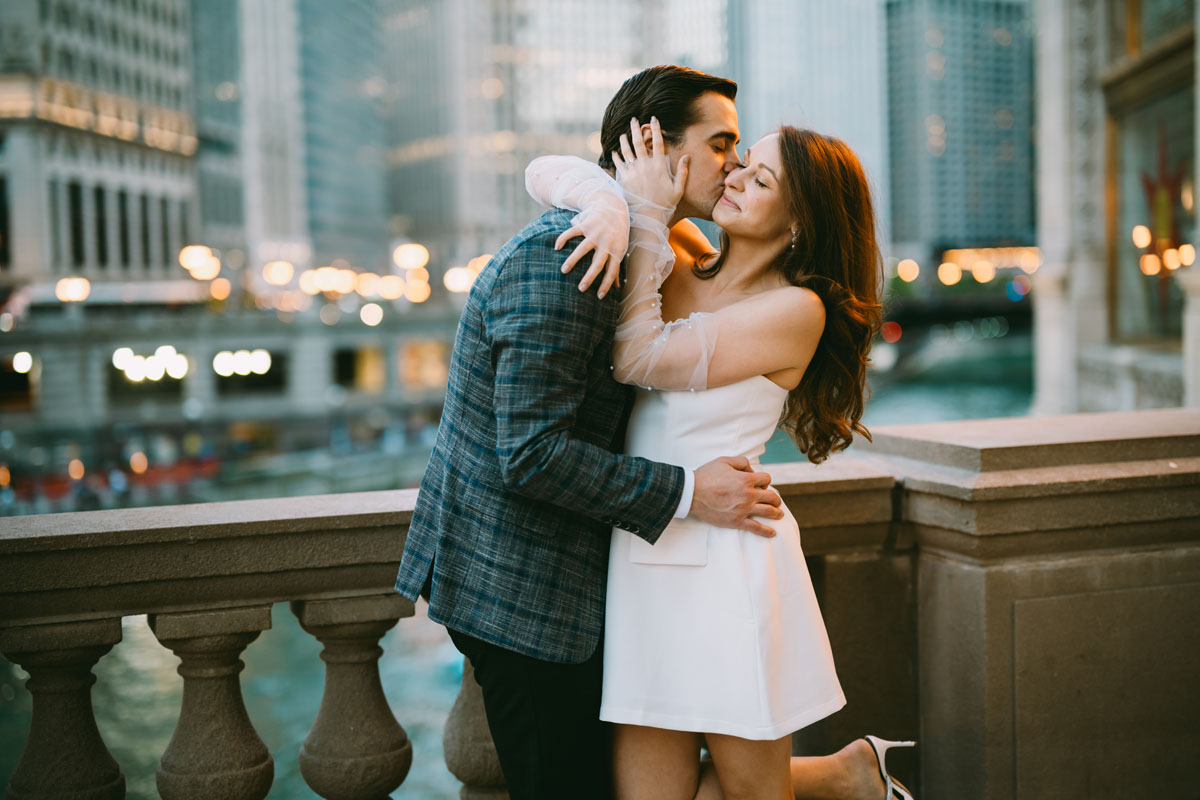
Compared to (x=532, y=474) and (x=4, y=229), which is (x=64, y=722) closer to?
(x=532, y=474)

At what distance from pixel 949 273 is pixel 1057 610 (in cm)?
13171

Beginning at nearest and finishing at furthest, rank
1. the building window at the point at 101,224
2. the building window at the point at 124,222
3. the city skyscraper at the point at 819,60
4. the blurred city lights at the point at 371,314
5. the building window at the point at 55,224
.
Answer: the blurred city lights at the point at 371,314 < the building window at the point at 55,224 < the building window at the point at 101,224 < the building window at the point at 124,222 < the city skyscraper at the point at 819,60

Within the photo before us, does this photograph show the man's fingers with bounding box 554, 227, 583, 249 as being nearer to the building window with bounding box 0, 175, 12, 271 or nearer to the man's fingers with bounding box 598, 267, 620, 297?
the man's fingers with bounding box 598, 267, 620, 297

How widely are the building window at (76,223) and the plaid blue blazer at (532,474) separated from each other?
76.5 metres

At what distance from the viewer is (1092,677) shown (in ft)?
9.26

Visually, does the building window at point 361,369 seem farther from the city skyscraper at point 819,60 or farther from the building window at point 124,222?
the city skyscraper at point 819,60

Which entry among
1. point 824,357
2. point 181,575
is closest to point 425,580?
point 181,575

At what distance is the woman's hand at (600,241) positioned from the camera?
2.02m

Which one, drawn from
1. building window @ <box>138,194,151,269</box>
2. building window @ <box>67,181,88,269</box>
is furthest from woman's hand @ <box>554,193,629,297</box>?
building window @ <box>138,194,151,269</box>

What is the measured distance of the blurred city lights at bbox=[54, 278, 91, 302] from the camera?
63.4 metres

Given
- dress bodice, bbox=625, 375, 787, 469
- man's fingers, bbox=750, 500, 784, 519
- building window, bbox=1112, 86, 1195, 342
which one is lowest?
man's fingers, bbox=750, 500, 784, 519

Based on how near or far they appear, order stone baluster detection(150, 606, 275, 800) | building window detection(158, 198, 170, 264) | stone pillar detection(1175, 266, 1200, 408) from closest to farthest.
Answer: stone baluster detection(150, 606, 275, 800)
stone pillar detection(1175, 266, 1200, 408)
building window detection(158, 198, 170, 264)

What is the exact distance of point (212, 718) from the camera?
257 centimetres

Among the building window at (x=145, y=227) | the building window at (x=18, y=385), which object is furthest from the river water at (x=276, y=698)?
the building window at (x=145, y=227)
